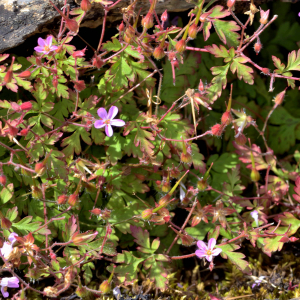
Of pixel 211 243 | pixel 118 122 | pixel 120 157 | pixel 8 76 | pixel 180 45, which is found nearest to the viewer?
pixel 8 76

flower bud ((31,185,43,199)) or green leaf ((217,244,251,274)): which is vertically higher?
flower bud ((31,185,43,199))

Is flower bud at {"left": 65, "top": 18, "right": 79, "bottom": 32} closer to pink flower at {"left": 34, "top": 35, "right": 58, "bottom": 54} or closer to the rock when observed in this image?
pink flower at {"left": 34, "top": 35, "right": 58, "bottom": 54}

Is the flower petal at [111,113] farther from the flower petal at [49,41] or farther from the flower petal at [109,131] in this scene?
the flower petal at [49,41]

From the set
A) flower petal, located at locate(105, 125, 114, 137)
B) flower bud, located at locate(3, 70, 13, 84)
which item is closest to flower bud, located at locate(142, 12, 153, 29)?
flower petal, located at locate(105, 125, 114, 137)

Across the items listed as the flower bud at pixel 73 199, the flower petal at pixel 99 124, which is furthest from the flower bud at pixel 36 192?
the flower petal at pixel 99 124

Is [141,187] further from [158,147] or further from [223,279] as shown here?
[223,279]

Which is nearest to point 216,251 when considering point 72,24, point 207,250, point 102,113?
point 207,250

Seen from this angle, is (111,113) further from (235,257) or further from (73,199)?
(235,257)
